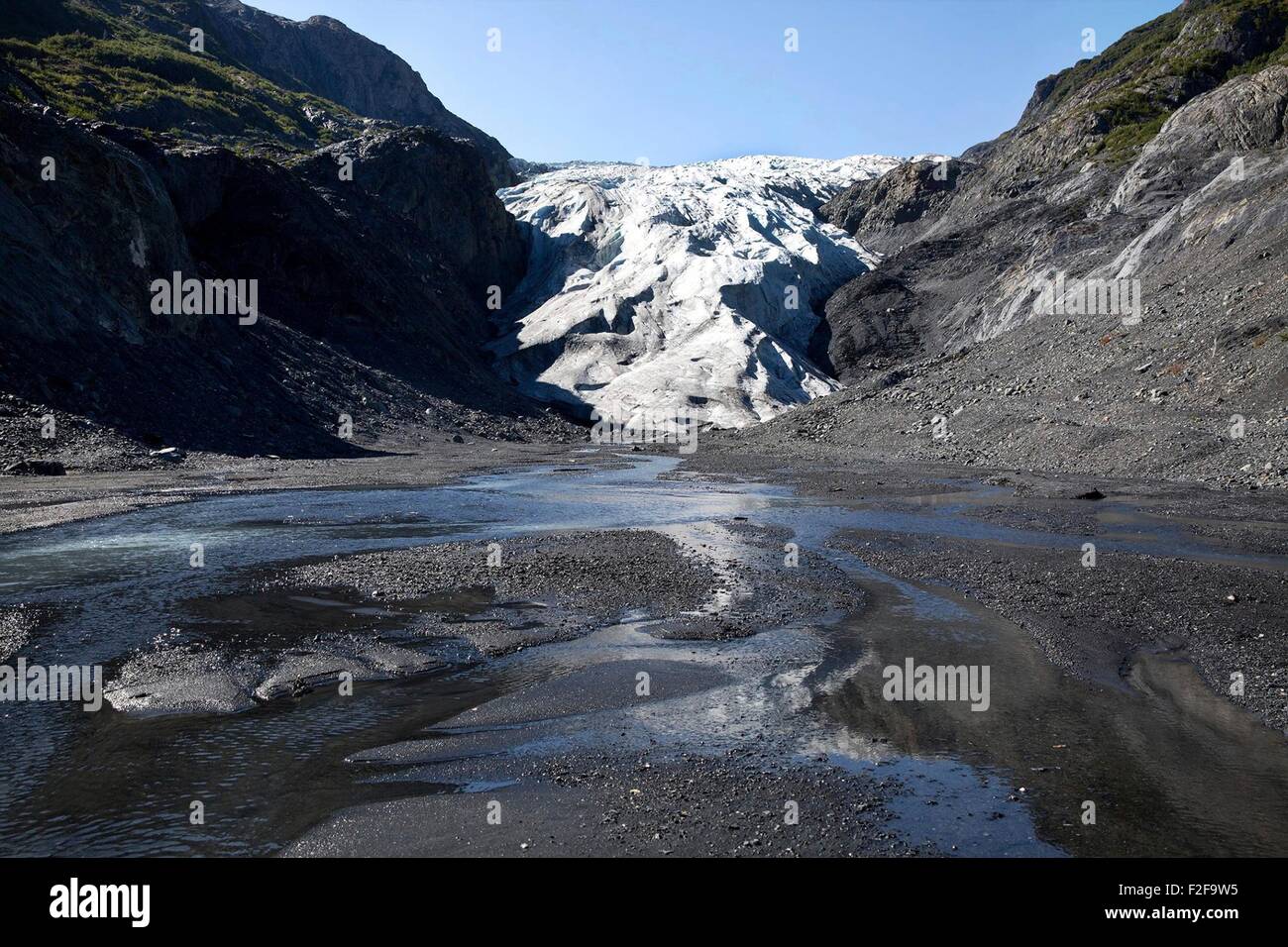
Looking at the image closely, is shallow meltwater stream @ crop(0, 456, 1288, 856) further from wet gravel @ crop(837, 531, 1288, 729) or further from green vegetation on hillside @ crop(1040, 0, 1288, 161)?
green vegetation on hillside @ crop(1040, 0, 1288, 161)

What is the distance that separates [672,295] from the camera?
8919 cm

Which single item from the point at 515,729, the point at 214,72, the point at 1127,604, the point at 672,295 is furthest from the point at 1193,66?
the point at 214,72

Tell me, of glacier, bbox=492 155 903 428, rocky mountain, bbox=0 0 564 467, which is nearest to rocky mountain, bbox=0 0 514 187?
rocky mountain, bbox=0 0 564 467

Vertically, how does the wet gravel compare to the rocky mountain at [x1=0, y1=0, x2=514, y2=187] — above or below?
below

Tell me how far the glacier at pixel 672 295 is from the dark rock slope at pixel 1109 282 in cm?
641

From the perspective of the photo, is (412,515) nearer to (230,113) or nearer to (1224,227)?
(1224,227)

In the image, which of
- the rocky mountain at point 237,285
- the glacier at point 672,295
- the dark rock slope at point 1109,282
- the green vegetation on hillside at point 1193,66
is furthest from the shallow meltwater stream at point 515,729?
the green vegetation on hillside at point 1193,66

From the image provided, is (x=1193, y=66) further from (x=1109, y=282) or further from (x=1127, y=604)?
(x=1127, y=604)

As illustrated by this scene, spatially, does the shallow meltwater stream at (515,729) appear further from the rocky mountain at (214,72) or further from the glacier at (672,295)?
the rocky mountain at (214,72)

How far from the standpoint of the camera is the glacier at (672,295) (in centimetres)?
7550

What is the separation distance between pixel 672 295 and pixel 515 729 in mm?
83270

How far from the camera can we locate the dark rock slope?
1329 inches

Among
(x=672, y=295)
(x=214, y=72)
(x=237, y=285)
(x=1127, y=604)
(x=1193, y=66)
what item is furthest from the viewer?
(x=214, y=72)

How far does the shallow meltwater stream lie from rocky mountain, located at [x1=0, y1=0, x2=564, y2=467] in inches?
1001
